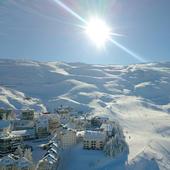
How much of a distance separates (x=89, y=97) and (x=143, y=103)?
25560 millimetres

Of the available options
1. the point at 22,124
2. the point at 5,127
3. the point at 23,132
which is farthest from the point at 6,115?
the point at 23,132

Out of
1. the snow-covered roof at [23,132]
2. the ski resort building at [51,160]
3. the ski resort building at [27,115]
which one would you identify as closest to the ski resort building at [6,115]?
the ski resort building at [27,115]

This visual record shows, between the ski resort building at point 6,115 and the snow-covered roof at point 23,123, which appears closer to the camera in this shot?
the snow-covered roof at point 23,123

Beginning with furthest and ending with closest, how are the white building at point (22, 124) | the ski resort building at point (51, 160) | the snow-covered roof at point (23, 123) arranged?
the snow-covered roof at point (23, 123) < the white building at point (22, 124) < the ski resort building at point (51, 160)

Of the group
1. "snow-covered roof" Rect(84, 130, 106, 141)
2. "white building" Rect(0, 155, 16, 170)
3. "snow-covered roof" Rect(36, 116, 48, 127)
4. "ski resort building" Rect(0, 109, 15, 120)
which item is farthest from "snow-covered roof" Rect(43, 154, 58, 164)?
"ski resort building" Rect(0, 109, 15, 120)

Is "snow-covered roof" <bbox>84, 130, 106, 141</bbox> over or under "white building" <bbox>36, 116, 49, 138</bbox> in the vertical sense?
under

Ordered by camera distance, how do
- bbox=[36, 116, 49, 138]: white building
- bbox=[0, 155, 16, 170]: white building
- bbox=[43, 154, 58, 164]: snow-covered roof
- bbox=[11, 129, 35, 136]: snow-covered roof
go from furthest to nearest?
1. bbox=[36, 116, 49, 138]: white building
2. bbox=[11, 129, 35, 136]: snow-covered roof
3. bbox=[43, 154, 58, 164]: snow-covered roof
4. bbox=[0, 155, 16, 170]: white building

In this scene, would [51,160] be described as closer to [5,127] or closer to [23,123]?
[5,127]

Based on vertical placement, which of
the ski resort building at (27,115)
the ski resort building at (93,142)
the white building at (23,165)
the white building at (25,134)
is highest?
the ski resort building at (27,115)

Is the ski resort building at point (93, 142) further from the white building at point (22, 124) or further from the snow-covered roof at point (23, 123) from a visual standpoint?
the snow-covered roof at point (23, 123)

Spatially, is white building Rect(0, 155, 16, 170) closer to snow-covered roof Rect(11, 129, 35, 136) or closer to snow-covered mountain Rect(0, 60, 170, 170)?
snow-covered roof Rect(11, 129, 35, 136)

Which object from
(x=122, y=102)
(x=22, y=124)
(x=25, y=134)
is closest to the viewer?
(x=25, y=134)

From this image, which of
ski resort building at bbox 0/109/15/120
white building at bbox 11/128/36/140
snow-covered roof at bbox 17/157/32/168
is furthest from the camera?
ski resort building at bbox 0/109/15/120

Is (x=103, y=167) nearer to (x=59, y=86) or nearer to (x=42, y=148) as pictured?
(x=42, y=148)
